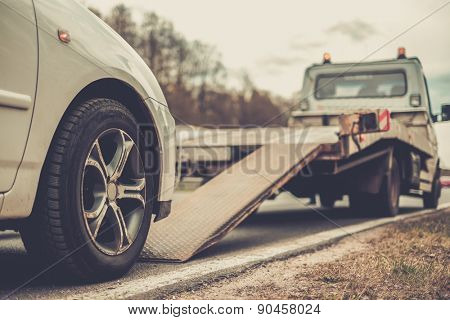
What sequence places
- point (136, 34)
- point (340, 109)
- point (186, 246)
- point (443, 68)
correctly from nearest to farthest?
point (186, 246)
point (443, 68)
point (136, 34)
point (340, 109)

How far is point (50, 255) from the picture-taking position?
8.92ft

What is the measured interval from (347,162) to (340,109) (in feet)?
7.81

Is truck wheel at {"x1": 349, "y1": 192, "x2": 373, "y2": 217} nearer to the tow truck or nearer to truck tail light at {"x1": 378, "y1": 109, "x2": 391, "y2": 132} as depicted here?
the tow truck

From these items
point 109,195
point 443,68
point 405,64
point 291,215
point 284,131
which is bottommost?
point 291,215

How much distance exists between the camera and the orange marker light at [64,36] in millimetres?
2691

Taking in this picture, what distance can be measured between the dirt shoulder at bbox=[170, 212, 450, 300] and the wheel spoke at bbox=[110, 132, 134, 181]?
0.68m

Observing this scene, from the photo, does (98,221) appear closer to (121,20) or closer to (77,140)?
(77,140)

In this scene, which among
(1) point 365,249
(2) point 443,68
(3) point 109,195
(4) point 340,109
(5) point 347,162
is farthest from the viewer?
(4) point 340,109

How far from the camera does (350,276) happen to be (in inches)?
128

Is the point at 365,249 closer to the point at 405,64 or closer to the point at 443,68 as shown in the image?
the point at 443,68

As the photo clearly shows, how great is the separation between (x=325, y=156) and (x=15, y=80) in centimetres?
375

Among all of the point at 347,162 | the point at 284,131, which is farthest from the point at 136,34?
the point at 347,162

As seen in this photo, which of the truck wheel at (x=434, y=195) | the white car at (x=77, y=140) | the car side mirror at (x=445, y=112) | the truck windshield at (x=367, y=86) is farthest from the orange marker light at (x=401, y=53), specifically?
the white car at (x=77, y=140)

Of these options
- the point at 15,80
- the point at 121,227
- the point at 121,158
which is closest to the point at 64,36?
the point at 15,80
